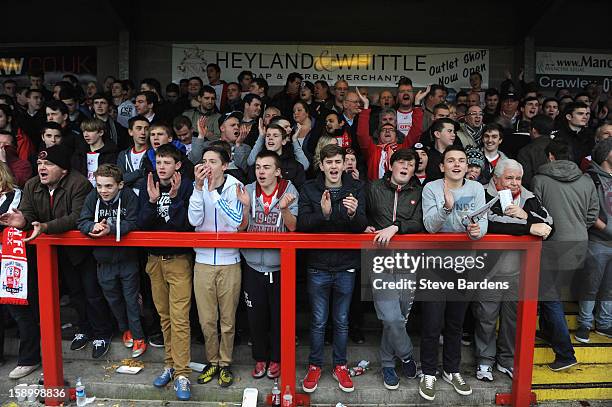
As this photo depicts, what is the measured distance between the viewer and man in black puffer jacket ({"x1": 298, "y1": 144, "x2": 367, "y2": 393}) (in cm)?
371

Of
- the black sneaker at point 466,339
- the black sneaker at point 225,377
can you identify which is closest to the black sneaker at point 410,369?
the black sneaker at point 466,339

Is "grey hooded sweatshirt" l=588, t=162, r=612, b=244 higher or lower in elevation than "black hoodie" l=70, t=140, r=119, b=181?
lower

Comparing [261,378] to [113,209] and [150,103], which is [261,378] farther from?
[150,103]

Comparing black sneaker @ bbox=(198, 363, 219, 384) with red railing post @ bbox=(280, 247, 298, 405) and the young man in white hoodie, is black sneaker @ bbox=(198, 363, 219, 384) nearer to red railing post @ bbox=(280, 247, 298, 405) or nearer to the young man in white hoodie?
A: the young man in white hoodie

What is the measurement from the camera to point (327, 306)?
3.96 metres

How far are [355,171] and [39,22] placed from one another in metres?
8.19

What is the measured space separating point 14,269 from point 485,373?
378cm

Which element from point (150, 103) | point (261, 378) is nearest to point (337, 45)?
point (150, 103)

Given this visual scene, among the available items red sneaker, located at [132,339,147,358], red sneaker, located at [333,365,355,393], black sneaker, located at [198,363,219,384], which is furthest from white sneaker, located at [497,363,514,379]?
red sneaker, located at [132,339,147,358]

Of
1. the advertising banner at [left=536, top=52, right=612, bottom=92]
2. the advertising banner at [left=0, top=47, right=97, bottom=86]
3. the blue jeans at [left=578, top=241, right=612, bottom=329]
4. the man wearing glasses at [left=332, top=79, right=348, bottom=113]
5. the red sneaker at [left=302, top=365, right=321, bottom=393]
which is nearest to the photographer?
the red sneaker at [left=302, top=365, right=321, bottom=393]

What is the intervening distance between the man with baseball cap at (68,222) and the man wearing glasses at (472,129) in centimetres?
358

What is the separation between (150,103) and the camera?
231 inches

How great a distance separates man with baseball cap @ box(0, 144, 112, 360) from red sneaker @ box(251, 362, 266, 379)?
1.32 metres

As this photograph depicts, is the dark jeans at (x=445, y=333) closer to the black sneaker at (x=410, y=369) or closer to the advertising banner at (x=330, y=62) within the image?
the black sneaker at (x=410, y=369)
